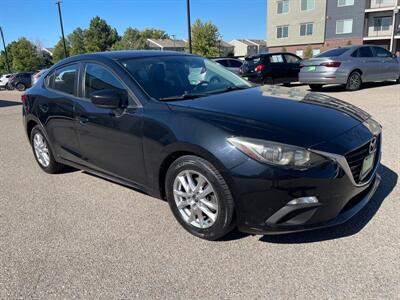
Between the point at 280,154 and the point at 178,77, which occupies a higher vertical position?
the point at 178,77

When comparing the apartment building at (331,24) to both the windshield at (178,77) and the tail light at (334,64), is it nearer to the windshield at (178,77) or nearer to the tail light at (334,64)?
the tail light at (334,64)

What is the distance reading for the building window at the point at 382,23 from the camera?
39281mm

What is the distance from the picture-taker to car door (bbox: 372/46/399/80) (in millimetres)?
12844

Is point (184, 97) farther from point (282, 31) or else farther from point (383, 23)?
point (282, 31)

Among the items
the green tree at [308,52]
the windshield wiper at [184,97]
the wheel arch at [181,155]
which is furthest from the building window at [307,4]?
the wheel arch at [181,155]

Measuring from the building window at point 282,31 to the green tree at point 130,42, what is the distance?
39.4m

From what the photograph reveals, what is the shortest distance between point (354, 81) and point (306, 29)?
3498cm

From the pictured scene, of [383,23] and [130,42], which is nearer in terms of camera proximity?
[383,23]

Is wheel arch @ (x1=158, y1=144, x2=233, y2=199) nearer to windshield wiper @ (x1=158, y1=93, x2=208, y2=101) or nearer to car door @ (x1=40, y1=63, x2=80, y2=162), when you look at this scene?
windshield wiper @ (x1=158, y1=93, x2=208, y2=101)

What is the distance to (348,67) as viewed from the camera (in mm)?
11906

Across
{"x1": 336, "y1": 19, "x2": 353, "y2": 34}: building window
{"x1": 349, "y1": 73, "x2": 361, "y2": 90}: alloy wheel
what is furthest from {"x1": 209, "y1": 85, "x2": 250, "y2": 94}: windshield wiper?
{"x1": 336, "y1": 19, "x2": 353, "y2": 34}: building window

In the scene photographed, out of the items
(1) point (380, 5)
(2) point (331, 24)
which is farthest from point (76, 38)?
(1) point (380, 5)

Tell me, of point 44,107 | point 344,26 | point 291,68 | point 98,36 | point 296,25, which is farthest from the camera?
point 98,36

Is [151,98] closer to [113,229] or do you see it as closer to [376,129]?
[113,229]
